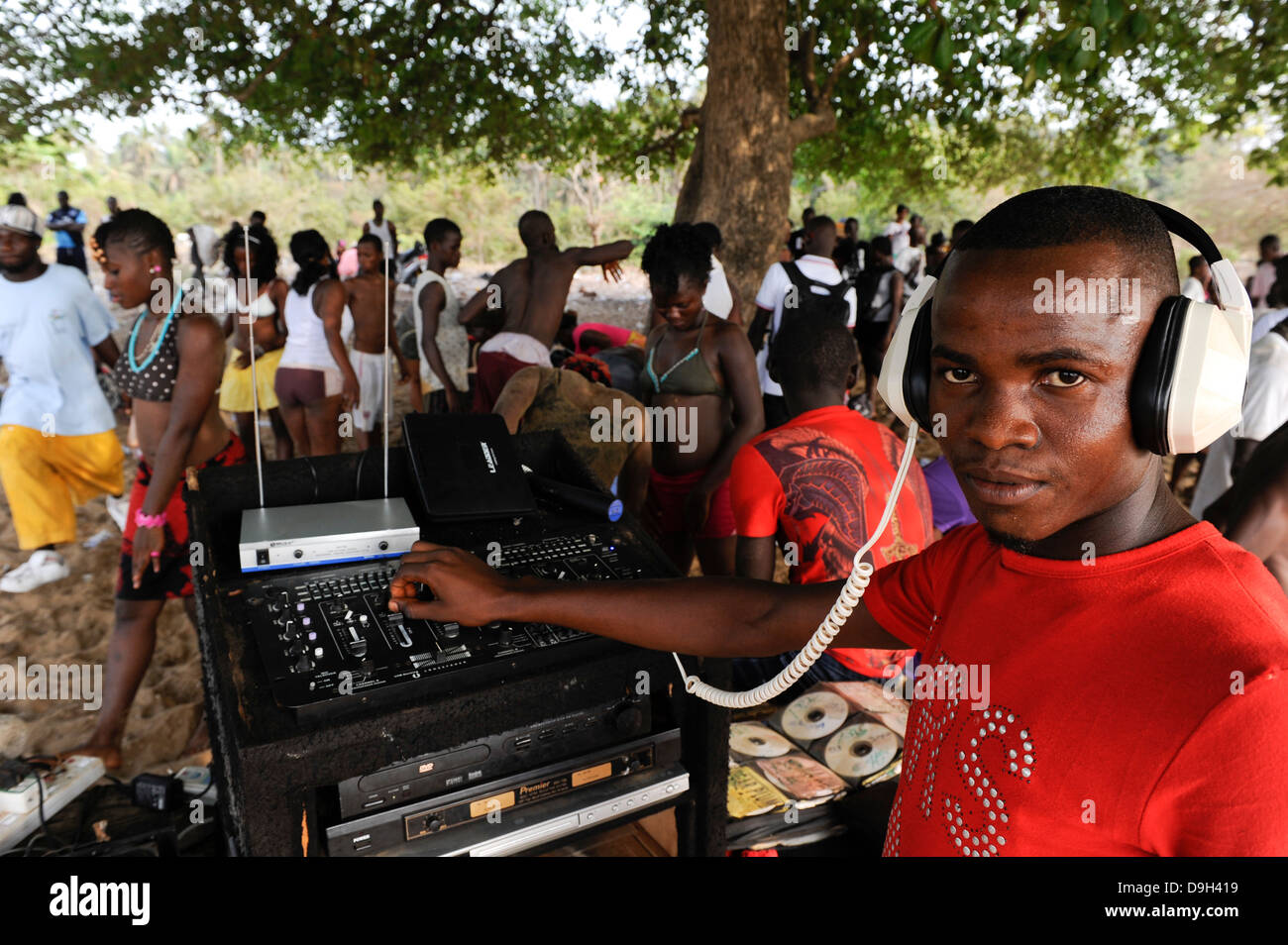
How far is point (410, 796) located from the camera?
139cm

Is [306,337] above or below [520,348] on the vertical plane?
above

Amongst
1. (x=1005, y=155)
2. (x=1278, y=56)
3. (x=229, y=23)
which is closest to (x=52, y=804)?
(x=229, y=23)

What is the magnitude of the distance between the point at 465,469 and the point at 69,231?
9.00m

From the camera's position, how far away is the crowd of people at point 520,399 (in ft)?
8.44

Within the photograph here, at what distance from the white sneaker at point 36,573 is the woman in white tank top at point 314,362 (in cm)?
149

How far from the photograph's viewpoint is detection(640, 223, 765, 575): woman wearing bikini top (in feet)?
12.3

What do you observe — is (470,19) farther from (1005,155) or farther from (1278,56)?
(1005,155)

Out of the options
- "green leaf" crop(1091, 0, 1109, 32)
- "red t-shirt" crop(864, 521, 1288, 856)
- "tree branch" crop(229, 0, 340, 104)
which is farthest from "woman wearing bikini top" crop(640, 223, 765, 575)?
"tree branch" crop(229, 0, 340, 104)

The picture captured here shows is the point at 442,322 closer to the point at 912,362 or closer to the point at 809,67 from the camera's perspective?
the point at 809,67

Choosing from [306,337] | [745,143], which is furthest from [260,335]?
[745,143]

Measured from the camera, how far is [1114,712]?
2.84 ft

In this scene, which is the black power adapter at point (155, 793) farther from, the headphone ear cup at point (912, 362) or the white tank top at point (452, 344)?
the white tank top at point (452, 344)
